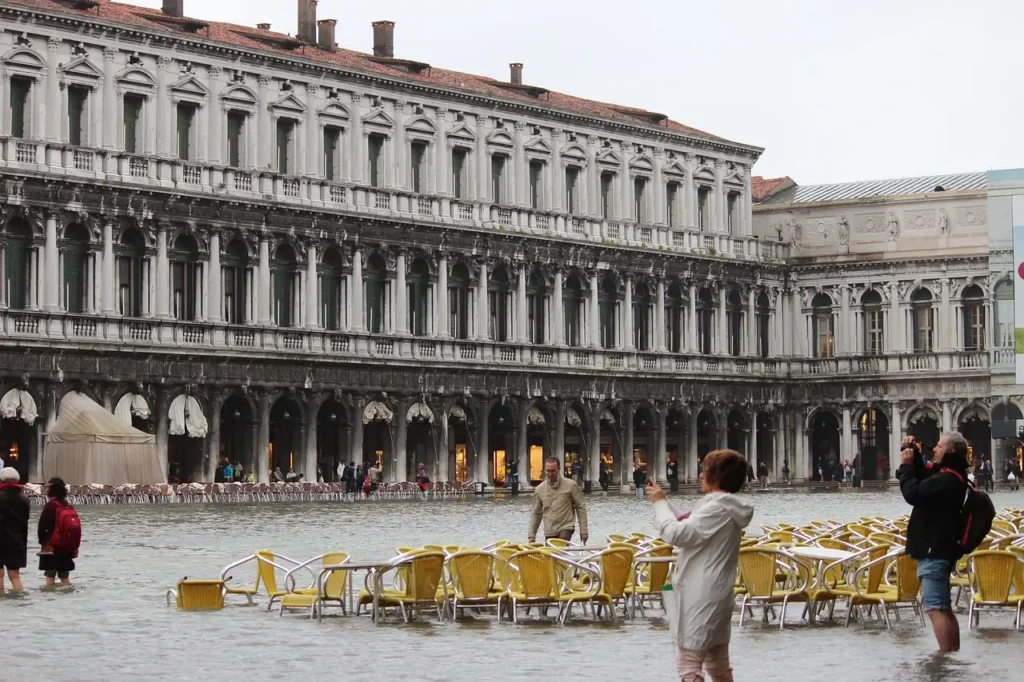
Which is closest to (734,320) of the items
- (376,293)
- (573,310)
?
(573,310)

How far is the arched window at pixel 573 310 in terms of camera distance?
7100 cm

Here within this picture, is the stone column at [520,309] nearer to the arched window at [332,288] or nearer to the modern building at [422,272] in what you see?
the modern building at [422,272]

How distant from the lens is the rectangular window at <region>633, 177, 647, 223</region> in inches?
2926

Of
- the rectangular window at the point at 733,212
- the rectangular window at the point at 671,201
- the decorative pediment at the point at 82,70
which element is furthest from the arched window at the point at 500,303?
the decorative pediment at the point at 82,70

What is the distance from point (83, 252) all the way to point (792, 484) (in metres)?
31.8

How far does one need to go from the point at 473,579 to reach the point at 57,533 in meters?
6.23

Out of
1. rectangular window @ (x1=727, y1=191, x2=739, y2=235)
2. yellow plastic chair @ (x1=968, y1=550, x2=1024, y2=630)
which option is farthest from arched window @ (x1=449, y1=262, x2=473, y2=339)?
yellow plastic chair @ (x1=968, y1=550, x2=1024, y2=630)

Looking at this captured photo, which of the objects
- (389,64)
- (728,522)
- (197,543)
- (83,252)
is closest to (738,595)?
(728,522)

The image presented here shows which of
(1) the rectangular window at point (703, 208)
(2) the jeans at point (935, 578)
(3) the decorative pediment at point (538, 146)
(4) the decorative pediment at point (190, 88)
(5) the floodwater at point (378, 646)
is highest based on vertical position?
(4) the decorative pediment at point (190, 88)

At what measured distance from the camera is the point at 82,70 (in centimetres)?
5631

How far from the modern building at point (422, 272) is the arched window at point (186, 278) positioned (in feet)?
0.27

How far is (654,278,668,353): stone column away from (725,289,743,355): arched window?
4.12m

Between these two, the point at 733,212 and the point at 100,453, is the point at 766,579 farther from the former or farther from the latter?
the point at 733,212

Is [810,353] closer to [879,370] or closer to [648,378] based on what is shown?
[879,370]
